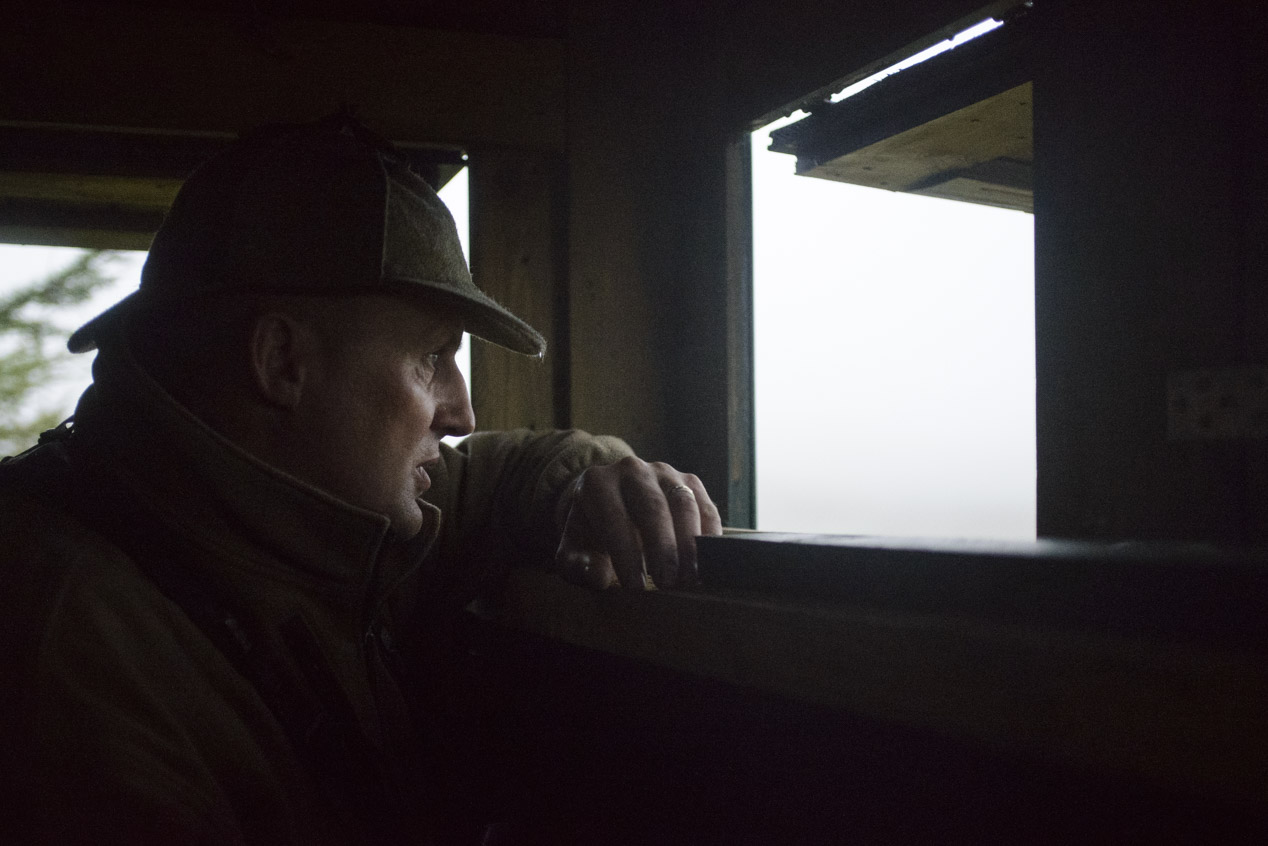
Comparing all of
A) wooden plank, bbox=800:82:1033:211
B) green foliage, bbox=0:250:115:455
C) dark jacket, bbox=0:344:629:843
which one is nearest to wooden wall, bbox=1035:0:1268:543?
wooden plank, bbox=800:82:1033:211

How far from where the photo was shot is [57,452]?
1207 mm

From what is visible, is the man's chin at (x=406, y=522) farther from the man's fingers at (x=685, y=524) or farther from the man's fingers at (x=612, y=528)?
the man's fingers at (x=685, y=524)

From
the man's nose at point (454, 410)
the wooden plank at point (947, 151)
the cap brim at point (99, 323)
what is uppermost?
the wooden plank at point (947, 151)

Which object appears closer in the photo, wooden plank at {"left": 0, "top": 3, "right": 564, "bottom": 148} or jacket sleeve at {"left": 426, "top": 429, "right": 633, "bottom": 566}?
jacket sleeve at {"left": 426, "top": 429, "right": 633, "bottom": 566}

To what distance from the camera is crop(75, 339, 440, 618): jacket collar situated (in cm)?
118

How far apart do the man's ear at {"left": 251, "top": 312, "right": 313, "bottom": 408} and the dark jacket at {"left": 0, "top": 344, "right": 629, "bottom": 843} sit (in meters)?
0.10

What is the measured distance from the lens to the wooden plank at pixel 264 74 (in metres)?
2.71

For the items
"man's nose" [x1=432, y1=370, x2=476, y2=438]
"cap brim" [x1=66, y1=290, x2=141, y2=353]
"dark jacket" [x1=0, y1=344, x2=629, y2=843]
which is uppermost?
"cap brim" [x1=66, y1=290, x2=141, y2=353]

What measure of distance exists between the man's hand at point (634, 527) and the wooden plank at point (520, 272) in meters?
1.77

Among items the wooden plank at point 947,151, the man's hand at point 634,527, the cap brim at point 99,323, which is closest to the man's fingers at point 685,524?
the man's hand at point 634,527

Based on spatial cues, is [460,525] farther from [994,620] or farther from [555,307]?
[555,307]

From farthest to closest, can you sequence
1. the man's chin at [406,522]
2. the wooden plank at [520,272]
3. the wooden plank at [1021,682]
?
1. the wooden plank at [520,272]
2. the man's chin at [406,522]
3. the wooden plank at [1021,682]

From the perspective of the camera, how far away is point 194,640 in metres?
1.08

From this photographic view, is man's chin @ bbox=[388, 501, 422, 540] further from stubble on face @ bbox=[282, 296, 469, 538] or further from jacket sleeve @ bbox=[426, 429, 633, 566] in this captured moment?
jacket sleeve @ bbox=[426, 429, 633, 566]
